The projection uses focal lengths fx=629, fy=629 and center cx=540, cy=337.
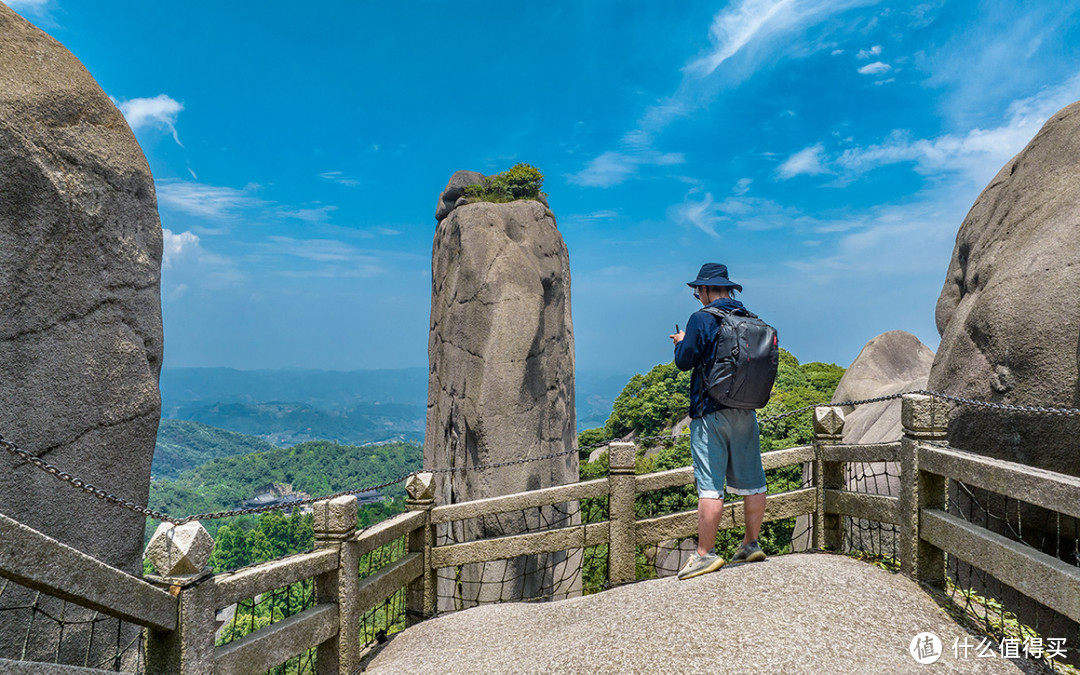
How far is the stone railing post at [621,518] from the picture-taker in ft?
21.3

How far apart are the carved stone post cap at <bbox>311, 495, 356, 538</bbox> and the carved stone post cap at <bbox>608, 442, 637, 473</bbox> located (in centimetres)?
269

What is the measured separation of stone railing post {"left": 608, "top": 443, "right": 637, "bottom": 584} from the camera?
6.50m

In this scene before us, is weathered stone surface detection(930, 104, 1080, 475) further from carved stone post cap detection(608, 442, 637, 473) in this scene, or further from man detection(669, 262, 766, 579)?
carved stone post cap detection(608, 442, 637, 473)

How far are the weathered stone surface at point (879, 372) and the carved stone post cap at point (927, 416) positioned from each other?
33.6 ft

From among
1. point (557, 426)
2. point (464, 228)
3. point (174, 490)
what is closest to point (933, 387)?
point (557, 426)

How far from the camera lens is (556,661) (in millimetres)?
4422

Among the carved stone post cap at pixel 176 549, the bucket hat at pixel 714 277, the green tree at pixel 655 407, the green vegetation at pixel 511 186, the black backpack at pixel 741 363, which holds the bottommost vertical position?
the green tree at pixel 655 407

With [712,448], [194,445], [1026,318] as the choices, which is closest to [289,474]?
[194,445]

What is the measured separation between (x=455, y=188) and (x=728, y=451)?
44.1ft

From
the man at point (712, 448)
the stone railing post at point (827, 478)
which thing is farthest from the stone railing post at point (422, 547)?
the stone railing post at point (827, 478)

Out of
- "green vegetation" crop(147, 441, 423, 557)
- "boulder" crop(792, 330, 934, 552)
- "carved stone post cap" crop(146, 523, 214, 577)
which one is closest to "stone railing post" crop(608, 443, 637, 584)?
"carved stone post cap" crop(146, 523, 214, 577)

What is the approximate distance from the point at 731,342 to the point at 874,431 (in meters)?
9.51

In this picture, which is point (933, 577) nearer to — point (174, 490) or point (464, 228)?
point (464, 228)

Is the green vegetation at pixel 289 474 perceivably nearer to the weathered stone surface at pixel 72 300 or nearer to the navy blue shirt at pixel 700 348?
the weathered stone surface at pixel 72 300
